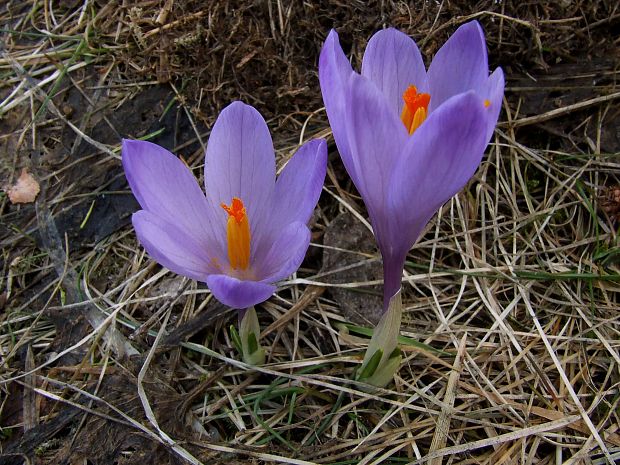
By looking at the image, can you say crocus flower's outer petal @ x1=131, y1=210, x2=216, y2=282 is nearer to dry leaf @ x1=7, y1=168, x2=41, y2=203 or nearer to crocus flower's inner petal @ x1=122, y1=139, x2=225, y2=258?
crocus flower's inner petal @ x1=122, y1=139, x2=225, y2=258

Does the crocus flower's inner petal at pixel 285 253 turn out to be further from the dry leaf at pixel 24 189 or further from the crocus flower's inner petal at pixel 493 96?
the dry leaf at pixel 24 189

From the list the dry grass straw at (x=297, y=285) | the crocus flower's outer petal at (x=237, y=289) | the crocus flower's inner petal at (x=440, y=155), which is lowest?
the dry grass straw at (x=297, y=285)

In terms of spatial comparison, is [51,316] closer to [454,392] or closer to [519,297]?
[454,392]

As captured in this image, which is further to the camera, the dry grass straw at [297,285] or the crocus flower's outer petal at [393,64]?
the dry grass straw at [297,285]

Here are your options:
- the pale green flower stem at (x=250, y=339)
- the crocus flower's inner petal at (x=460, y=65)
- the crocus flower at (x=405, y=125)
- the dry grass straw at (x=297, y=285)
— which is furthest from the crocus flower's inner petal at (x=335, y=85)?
the dry grass straw at (x=297, y=285)

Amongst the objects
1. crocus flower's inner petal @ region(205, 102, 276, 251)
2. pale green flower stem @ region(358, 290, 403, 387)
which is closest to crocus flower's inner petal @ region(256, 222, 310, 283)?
crocus flower's inner petal @ region(205, 102, 276, 251)

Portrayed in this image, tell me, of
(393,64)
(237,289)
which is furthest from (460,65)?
(237,289)

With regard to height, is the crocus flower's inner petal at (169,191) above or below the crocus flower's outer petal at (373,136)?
below
